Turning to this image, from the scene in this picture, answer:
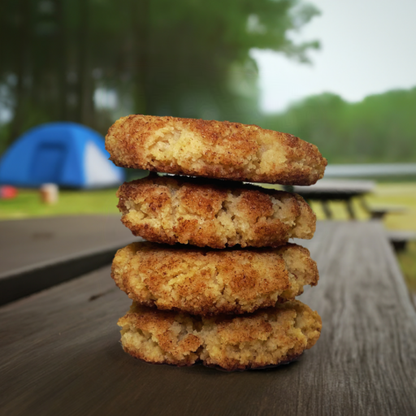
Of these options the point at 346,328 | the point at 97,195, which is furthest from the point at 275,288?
the point at 97,195

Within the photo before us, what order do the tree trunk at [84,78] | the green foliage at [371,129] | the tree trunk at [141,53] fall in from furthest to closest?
the green foliage at [371,129]
the tree trunk at [141,53]
the tree trunk at [84,78]

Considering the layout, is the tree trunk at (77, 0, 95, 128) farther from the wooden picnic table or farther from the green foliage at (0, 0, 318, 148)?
the wooden picnic table

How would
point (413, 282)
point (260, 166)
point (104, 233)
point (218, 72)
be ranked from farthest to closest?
point (218, 72)
point (413, 282)
point (104, 233)
point (260, 166)

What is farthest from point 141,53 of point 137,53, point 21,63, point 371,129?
point 371,129

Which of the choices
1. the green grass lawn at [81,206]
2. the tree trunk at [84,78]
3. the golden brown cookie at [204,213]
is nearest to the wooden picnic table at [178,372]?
the golden brown cookie at [204,213]

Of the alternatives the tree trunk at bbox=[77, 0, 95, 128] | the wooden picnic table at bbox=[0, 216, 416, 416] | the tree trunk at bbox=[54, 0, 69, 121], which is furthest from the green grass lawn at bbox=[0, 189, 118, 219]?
the wooden picnic table at bbox=[0, 216, 416, 416]

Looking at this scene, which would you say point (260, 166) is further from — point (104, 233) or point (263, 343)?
point (104, 233)

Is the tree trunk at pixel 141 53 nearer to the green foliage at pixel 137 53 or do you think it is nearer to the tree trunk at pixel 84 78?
the green foliage at pixel 137 53
